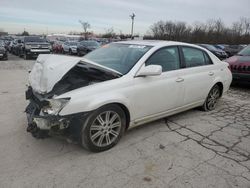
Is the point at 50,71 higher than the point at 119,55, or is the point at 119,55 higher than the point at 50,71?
the point at 119,55

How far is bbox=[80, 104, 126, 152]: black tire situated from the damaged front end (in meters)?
0.11

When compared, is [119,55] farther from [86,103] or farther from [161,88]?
[86,103]

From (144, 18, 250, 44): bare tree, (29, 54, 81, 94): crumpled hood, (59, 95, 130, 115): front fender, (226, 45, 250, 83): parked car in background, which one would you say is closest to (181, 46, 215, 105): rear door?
(59, 95, 130, 115): front fender

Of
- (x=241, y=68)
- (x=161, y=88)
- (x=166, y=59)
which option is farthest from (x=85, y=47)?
(x=161, y=88)

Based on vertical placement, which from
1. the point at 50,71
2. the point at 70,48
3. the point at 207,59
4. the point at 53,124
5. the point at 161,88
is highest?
the point at 207,59

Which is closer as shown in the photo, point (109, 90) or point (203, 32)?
point (109, 90)

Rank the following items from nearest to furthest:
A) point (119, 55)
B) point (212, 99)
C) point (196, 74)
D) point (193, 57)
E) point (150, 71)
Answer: point (150, 71), point (119, 55), point (196, 74), point (193, 57), point (212, 99)

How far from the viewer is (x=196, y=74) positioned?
15.9 feet

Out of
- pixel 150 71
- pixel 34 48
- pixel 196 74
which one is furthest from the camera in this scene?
pixel 34 48

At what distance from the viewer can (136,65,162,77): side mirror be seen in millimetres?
3740

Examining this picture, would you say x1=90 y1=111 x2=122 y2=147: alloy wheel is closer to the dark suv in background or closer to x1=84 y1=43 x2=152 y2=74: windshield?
x1=84 y1=43 x2=152 y2=74: windshield

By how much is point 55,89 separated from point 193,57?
2.86m

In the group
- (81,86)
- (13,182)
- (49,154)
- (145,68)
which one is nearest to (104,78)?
(81,86)

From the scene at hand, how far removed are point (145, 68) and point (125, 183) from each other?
1.74 m
